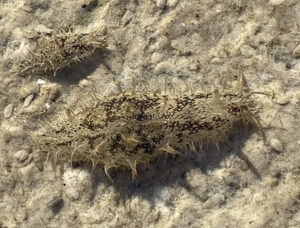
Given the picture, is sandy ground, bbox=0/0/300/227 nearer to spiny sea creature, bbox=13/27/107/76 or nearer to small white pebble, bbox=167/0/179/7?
small white pebble, bbox=167/0/179/7

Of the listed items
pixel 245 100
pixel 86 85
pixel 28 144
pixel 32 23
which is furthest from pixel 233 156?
pixel 32 23

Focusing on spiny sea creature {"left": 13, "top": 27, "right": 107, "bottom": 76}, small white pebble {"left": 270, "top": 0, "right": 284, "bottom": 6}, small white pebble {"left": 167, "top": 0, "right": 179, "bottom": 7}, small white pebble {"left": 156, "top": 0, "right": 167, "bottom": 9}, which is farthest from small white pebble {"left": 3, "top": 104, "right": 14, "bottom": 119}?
small white pebble {"left": 270, "top": 0, "right": 284, "bottom": 6}

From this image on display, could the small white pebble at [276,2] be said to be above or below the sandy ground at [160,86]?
above

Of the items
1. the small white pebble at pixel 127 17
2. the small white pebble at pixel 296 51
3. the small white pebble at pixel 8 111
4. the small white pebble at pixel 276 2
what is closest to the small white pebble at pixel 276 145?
the small white pebble at pixel 296 51

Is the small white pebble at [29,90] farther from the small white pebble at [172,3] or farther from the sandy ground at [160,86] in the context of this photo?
the small white pebble at [172,3]

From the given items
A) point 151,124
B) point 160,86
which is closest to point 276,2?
point 160,86

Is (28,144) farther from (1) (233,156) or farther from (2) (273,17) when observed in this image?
(2) (273,17)
